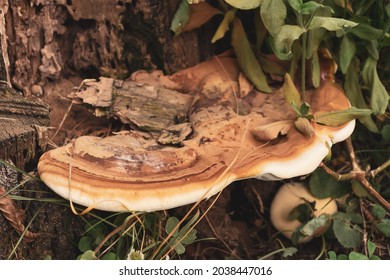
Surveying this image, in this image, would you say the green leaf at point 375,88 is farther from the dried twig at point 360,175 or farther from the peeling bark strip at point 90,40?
the peeling bark strip at point 90,40

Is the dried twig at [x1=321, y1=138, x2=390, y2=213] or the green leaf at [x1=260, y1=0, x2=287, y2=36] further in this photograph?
the dried twig at [x1=321, y1=138, x2=390, y2=213]

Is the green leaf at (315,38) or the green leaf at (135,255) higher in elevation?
the green leaf at (315,38)

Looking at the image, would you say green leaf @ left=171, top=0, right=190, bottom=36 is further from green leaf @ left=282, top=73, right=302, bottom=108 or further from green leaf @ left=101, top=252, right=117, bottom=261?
green leaf @ left=101, top=252, right=117, bottom=261

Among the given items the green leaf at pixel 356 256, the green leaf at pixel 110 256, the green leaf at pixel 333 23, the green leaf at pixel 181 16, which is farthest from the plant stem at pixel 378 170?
the green leaf at pixel 110 256

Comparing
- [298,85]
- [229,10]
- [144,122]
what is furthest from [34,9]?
[298,85]

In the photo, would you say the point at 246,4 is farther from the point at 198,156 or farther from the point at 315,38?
the point at 198,156

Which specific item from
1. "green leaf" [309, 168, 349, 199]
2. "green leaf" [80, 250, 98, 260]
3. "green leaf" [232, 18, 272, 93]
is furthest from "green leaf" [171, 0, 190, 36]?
"green leaf" [80, 250, 98, 260]

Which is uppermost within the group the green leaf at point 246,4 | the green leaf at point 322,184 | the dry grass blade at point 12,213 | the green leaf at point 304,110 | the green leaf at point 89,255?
the green leaf at point 246,4
